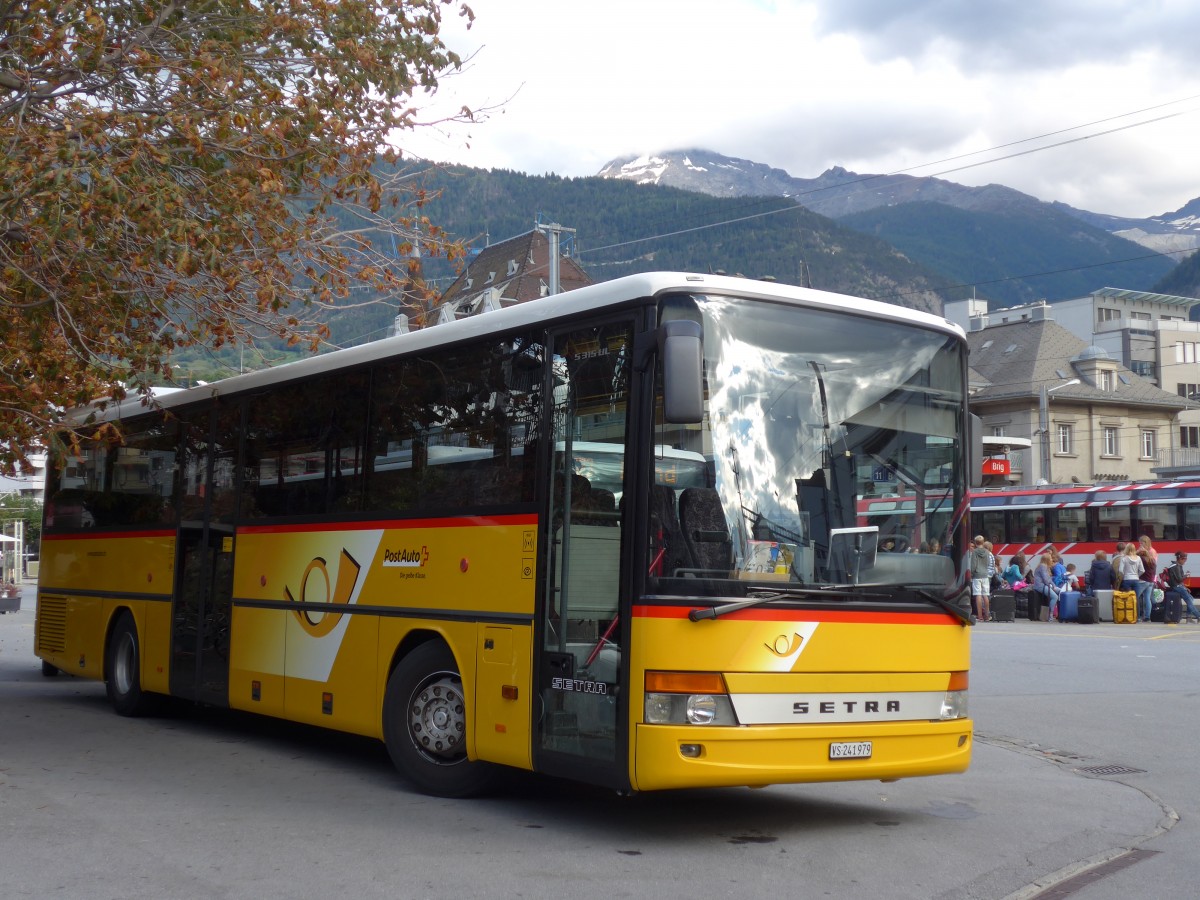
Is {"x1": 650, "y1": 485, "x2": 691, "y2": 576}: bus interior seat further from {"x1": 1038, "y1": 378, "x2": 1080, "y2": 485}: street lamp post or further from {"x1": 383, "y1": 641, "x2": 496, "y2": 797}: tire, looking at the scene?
{"x1": 1038, "y1": 378, "x2": 1080, "y2": 485}: street lamp post

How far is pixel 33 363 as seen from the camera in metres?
11.4

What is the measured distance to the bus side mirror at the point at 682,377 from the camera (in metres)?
7.13

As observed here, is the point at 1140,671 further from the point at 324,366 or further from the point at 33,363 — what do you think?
the point at 33,363

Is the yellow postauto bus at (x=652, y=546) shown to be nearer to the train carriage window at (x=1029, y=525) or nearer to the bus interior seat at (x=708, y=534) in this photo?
the bus interior seat at (x=708, y=534)

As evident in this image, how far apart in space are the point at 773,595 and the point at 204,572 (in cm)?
663

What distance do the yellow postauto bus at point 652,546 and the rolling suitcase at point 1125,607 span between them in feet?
81.0

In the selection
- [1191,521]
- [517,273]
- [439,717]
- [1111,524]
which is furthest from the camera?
[517,273]

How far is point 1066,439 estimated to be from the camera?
72.6 meters

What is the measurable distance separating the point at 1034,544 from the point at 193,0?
129 feet

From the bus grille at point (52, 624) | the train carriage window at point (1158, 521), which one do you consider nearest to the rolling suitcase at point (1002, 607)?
the train carriage window at point (1158, 521)

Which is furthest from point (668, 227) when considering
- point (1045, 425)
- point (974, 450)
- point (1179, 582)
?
point (974, 450)

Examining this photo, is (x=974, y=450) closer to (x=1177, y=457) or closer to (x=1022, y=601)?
(x=1022, y=601)

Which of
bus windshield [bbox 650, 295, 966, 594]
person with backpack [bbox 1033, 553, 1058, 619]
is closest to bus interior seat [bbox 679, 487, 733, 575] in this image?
bus windshield [bbox 650, 295, 966, 594]

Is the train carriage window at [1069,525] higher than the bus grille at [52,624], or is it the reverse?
the train carriage window at [1069,525]
